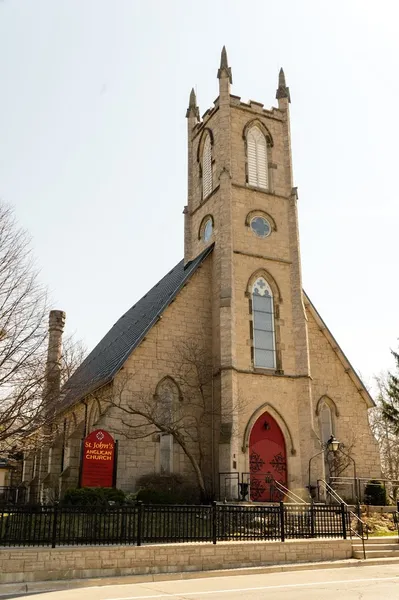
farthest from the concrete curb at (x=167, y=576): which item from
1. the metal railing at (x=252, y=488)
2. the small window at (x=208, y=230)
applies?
the small window at (x=208, y=230)

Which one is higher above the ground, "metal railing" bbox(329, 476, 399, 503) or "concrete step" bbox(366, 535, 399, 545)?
"metal railing" bbox(329, 476, 399, 503)

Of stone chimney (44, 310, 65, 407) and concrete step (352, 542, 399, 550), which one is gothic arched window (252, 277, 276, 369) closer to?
stone chimney (44, 310, 65, 407)

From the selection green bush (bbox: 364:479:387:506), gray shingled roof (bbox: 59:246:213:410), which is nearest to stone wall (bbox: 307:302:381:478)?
green bush (bbox: 364:479:387:506)

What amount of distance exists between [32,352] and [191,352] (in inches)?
291

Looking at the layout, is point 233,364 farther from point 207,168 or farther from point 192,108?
point 192,108

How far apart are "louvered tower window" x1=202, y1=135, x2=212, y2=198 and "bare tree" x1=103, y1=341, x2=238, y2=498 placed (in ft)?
25.9

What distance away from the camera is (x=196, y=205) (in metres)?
28.6

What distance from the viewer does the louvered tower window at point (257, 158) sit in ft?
88.5

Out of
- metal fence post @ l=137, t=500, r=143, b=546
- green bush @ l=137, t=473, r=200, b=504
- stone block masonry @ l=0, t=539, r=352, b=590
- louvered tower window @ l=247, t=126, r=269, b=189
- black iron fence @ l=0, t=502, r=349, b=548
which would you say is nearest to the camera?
stone block masonry @ l=0, t=539, r=352, b=590

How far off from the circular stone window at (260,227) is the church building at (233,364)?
5 cm

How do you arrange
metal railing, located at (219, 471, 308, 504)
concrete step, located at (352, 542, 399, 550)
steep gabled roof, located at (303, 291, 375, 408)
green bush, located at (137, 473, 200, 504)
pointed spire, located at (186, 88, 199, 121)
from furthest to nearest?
pointed spire, located at (186, 88, 199, 121) → steep gabled roof, located at (303, 291, 375, 408) → metal railing, located at (219, 471, 308, 504) → green bush, located at (137, 473, 200, 504) → concrete step, located at (352, 542, 399, 550)

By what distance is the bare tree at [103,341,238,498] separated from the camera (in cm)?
2147

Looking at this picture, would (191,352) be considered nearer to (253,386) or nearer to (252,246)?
(253,386)

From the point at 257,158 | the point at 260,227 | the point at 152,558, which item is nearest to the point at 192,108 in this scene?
the point at 257,158
